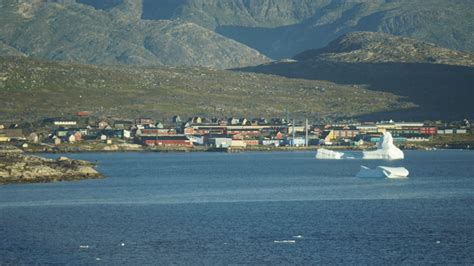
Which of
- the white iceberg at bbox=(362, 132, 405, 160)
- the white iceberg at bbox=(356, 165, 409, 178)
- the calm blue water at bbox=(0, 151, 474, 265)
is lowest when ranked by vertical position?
the calm blue water at bbox=(0, 151, 474, 265)

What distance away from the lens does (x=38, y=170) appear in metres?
117

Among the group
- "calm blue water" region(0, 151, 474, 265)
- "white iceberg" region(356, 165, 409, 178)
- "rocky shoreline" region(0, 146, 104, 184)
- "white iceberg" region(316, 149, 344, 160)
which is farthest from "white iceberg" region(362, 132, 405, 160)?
"rocky shoreline" region(0, 146, 104, 184)

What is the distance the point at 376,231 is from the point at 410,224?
14.3 ft

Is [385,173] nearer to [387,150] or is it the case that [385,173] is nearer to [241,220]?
[387,150]

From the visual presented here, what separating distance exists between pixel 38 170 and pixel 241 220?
4198 centimetres

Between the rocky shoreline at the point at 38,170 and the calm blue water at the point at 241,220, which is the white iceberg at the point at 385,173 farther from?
the rocky shoreline at the point at 38,170

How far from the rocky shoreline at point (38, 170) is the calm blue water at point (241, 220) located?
3.51 meters

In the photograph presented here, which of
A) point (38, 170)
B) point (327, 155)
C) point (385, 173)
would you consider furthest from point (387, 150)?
point (38, 170)

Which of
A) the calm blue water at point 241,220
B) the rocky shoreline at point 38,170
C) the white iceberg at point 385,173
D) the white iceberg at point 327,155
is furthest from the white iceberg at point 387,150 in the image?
the rocky shoreline at point 38,170

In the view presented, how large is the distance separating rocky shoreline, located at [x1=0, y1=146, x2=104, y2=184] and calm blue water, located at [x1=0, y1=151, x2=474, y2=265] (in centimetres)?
351

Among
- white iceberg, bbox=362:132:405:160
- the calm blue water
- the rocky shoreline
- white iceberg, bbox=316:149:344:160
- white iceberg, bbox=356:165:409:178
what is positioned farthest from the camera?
white iceberg, bbox=316:149:344:160

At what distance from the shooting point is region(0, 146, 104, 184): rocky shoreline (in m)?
115

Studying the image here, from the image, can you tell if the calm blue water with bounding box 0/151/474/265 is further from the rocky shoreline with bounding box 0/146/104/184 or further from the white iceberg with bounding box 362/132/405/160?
the white iceberg with bounding box 362/132/405/160

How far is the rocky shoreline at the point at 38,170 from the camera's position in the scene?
115250 mm
